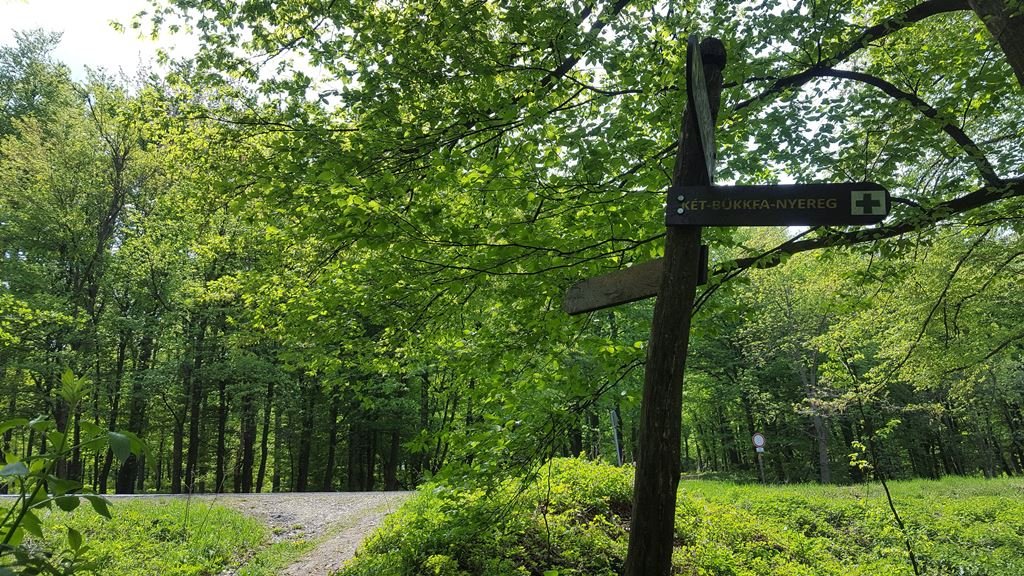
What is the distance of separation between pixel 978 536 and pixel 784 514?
2.89 meters

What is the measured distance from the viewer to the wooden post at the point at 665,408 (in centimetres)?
234

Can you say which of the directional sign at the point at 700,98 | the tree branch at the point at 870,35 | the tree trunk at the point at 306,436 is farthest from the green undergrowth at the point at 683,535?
the tree trunk at the point at 306,436

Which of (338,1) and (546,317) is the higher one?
(338,1)

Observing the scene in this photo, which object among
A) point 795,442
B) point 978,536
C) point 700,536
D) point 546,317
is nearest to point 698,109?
point 546,317

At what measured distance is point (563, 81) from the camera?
211 inches

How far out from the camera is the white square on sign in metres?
2.29

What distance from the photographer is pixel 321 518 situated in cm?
1097

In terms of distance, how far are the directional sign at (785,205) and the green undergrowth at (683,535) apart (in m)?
2.83

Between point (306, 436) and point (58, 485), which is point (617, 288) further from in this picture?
point (306, 436)

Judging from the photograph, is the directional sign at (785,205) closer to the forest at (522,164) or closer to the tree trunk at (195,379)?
the forest at (522,164)

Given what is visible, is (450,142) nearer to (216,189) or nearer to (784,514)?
(216,189)

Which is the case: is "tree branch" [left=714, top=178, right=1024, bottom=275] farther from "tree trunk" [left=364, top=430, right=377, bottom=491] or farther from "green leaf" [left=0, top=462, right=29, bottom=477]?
"tree trunk" [left=364, top=430, right=377, bottom=491]

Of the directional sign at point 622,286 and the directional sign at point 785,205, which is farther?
the directional sign at point 622,286

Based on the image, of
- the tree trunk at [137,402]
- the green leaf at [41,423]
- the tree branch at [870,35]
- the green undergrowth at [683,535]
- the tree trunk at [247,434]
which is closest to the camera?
the green leaf at [41,423]
